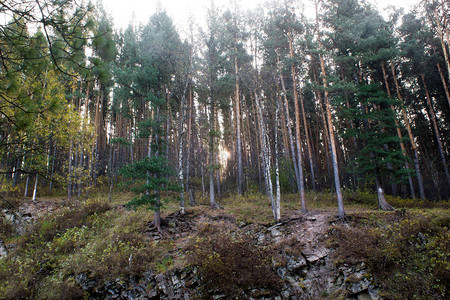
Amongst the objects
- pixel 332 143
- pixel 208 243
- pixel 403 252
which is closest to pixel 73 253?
pixel 208 243

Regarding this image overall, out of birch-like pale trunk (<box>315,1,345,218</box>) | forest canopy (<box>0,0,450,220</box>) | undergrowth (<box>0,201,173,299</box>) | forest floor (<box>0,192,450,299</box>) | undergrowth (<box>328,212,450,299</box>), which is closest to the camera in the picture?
undergrowth (<box>328,212,450,299</box>)

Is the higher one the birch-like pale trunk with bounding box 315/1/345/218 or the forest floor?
the birch-like pale trunk with bounding box 315/1/345/218

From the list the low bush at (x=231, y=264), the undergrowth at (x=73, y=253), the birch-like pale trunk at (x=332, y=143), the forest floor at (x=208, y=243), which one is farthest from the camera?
the birch-like pale trunk at (x=332, y=143)

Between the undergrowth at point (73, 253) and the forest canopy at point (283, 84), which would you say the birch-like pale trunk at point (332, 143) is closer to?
the forest canopy at point (283, 84)

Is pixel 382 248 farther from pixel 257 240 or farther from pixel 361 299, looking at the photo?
pixel 257 240

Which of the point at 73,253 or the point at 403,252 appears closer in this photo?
the point at 403,252

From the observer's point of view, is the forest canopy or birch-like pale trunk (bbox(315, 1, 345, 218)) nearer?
birch-like pale trunk (bbox(315, 1, 345, 218))

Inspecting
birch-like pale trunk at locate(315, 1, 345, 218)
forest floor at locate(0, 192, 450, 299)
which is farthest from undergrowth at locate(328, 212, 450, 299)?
birch-like pale trunk at locate(315, 1, 345, 218)

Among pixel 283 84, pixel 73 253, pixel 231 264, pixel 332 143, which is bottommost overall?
pixel 231 264

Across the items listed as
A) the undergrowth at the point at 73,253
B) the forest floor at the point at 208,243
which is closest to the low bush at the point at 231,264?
the forest floor at the point at 208,243

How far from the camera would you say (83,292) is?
7.52 m

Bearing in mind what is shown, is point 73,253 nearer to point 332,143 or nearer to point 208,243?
point 208,243

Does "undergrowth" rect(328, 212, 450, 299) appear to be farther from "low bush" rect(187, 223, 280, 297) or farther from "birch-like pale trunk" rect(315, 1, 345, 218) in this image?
"low bush" rect(187, 223, 280, 297)

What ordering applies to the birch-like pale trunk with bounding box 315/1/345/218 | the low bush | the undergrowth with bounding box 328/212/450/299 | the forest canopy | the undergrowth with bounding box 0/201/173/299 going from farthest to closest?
the forest canopy → the birch-like pale trunk with bounding box 315/1/345/218 → the undergrowth with bounding box 0/201/173/299 → the low bush → the undergrowth with bounding box 328/212/450/299
